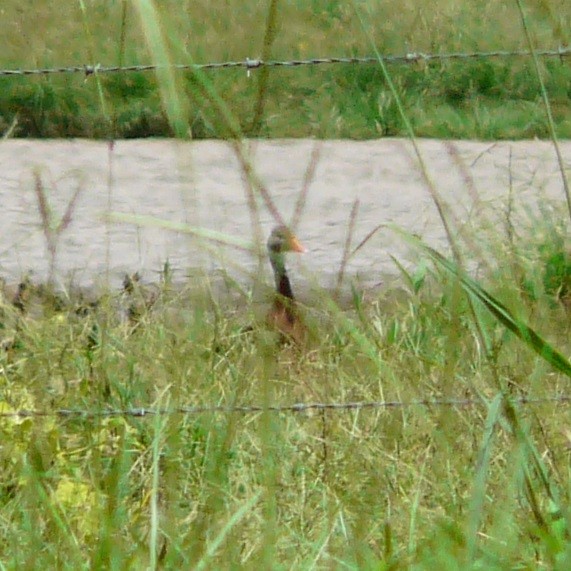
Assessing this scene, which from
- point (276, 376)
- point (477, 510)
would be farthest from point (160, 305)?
point (477, 510)

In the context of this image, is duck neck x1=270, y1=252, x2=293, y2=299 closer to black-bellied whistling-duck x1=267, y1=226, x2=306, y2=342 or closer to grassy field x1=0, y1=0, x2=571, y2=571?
black-bellied whistling-duck x1=267, y1=226, x2=306, y2=342

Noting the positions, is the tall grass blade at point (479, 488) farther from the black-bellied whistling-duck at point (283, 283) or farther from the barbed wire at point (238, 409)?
the black-bellied whistling-duck at point (283, 283)

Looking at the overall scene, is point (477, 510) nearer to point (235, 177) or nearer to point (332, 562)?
point (332, 562)

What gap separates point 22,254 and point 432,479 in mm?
1789

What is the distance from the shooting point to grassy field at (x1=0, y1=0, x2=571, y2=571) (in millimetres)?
1574

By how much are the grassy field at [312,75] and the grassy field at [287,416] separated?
0.63 meters

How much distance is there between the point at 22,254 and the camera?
376cm

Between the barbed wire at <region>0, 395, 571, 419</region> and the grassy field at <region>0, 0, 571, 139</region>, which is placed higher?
the grassy field at <region>0, 0, 571, 139</region>

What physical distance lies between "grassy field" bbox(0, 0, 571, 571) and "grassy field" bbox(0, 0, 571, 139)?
63 cm

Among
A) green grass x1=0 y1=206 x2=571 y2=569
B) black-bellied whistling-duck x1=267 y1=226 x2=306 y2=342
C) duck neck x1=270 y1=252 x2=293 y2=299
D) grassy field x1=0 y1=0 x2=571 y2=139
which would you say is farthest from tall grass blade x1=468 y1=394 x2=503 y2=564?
grassy field x1=0 y1=0 x2=571 y2=139

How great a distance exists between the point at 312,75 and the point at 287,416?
3.58 meters

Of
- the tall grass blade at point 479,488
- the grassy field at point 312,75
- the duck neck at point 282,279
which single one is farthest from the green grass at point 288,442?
the grassy field at point 312,75

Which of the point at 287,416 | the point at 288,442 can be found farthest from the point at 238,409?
the point at 287,416

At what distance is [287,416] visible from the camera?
2.76m
